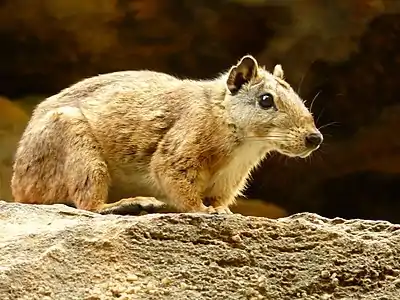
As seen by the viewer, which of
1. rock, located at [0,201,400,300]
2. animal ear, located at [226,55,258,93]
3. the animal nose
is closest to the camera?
rock, located at [0,201,400,300]

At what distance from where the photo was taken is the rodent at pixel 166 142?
2465 mm

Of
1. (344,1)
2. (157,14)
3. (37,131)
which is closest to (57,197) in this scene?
(37,131)

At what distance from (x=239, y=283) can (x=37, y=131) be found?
1100 mm

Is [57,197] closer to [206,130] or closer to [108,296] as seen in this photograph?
[206,130]

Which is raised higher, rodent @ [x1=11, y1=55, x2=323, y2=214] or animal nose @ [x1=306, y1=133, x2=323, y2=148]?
animal nose @ [x1=306, y1=133, x2=323, y2=148]

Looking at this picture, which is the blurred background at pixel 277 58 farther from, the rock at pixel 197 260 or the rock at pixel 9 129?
the rock at pixel 197 260

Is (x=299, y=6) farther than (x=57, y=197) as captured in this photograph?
Yes

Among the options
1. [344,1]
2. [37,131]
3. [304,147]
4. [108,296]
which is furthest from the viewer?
[344,1]

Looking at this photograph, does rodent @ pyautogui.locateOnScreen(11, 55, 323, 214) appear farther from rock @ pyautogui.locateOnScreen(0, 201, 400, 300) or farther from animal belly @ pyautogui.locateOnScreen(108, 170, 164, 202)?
rock @ pyautogui.locateOnScreen(0, 201, 400, 300)

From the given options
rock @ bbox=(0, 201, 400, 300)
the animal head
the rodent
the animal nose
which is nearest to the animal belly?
the rodent

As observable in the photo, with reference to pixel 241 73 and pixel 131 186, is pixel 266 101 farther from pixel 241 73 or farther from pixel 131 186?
pixel 131 186

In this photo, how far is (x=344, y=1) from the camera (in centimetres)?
413

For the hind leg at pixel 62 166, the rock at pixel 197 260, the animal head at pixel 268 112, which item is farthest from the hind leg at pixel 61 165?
the rock at pixel 197 260

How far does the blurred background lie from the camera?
4.14 m
